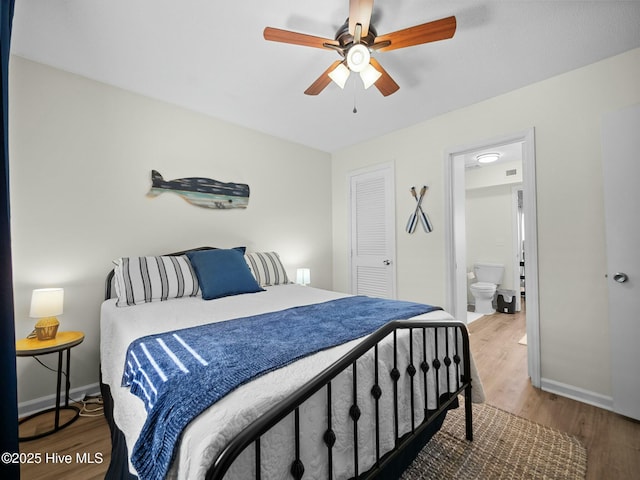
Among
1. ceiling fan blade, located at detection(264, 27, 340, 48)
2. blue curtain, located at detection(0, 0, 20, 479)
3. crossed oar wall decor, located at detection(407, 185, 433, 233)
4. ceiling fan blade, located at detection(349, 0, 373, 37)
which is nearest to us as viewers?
blue curtain, located at detection(0, 0, 20, 479)

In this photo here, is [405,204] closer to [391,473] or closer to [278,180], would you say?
[278,180]

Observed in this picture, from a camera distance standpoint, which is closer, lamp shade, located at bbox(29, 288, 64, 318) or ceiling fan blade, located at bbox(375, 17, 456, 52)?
ceiling fan blade, located at bbox(375, 17, 456, 52)

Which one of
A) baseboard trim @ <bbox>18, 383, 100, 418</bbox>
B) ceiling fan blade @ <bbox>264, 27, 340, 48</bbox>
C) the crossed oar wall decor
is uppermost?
ceiling fan blade @ <bbox>264, 27, 340, 48</bbox>

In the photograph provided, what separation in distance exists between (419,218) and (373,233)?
698 millimetres

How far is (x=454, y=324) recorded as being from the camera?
64.1 inches

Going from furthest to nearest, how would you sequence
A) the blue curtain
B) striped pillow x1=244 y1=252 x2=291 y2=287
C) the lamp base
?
striped pillow x1=244 y1=252 x2=291 y2=287, the lamp base, the blue curtain

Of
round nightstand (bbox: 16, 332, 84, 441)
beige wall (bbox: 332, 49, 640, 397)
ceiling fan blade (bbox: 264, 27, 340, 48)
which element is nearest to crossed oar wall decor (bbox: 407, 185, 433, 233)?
beige wall (bbox: 332, 49, 640, 397)

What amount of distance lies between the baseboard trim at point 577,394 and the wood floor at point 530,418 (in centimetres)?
5

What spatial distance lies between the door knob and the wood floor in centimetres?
93

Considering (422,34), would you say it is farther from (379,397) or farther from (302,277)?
(302,277)

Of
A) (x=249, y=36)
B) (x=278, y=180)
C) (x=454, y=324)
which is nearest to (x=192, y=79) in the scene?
(x=249, y=36)

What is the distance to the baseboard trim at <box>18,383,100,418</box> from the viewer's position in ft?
6.64

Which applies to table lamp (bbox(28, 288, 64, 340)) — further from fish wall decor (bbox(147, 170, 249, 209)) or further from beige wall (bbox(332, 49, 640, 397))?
beige wall (bbox(332, 49, 640, 397))

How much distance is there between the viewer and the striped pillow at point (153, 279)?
2.12 m
